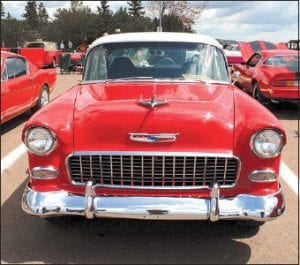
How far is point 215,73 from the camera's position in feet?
15.1

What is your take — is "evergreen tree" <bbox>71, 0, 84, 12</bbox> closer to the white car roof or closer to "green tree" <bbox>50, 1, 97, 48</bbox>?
"green tree" <bbox>50, 1, 97, 48</bbox>

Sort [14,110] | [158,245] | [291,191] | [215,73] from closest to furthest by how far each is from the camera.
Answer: [158,245] → [215,73] → [291,191] → [14,110]

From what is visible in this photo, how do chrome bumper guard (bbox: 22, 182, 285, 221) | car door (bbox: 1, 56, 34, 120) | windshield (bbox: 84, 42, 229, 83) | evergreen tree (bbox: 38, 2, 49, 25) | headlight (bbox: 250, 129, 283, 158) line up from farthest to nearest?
evergreen tree (bbox: 38, 2, 49, 25), car door (bbox: 1, 56, 34, 120), windshield (bbox: 84, 42, 229, 83), headlight (bbox: 250, 129, 283, 158), chrome bumper guard (bbox: 22, 182, 285, 221)

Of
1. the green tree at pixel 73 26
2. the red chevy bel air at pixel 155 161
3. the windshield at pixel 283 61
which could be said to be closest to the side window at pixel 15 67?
the red chevy bel air at pixel 155 161

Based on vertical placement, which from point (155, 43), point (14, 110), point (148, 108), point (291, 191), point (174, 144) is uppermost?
point (155, 43)

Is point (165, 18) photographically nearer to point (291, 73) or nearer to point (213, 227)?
point (291, 73)

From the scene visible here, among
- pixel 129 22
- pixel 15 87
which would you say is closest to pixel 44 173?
pixel 15 87

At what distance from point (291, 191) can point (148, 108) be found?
2.29m

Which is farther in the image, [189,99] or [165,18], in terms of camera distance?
[165,18]

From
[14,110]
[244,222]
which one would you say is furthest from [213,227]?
[14,110]

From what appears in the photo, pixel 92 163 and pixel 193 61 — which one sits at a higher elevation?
pixel 193 61

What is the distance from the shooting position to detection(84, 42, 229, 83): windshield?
455cm

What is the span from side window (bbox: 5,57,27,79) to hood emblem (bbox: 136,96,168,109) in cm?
455

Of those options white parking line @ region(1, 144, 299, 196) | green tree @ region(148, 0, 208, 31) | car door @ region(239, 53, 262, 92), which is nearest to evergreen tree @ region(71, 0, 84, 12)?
green tree @ region(148, 0, 208, 31)
